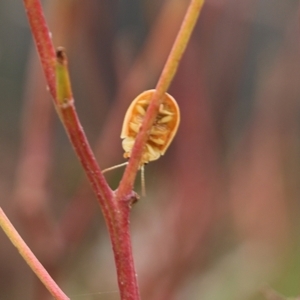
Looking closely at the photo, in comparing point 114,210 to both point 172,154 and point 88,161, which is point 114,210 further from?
point 172,154

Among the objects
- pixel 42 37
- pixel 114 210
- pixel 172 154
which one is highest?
pixel 42 37

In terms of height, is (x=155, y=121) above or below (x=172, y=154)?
above

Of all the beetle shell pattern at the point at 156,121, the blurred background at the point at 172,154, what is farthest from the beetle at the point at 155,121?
the blurred background at the point at 172,154

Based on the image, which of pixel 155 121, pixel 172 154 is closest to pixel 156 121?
pixel 155 121

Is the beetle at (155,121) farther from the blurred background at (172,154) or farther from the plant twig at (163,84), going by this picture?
the blurred background at (172,154)

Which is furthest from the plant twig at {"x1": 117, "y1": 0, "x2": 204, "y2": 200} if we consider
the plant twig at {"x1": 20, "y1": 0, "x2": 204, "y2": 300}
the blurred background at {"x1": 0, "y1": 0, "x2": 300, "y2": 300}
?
the blurred background at {"x1": 0, "y1": 0, "x2": 300, "y2": 300}

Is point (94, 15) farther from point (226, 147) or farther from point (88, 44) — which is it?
point (226, 147)

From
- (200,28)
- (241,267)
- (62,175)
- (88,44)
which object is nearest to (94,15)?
(88,44)
